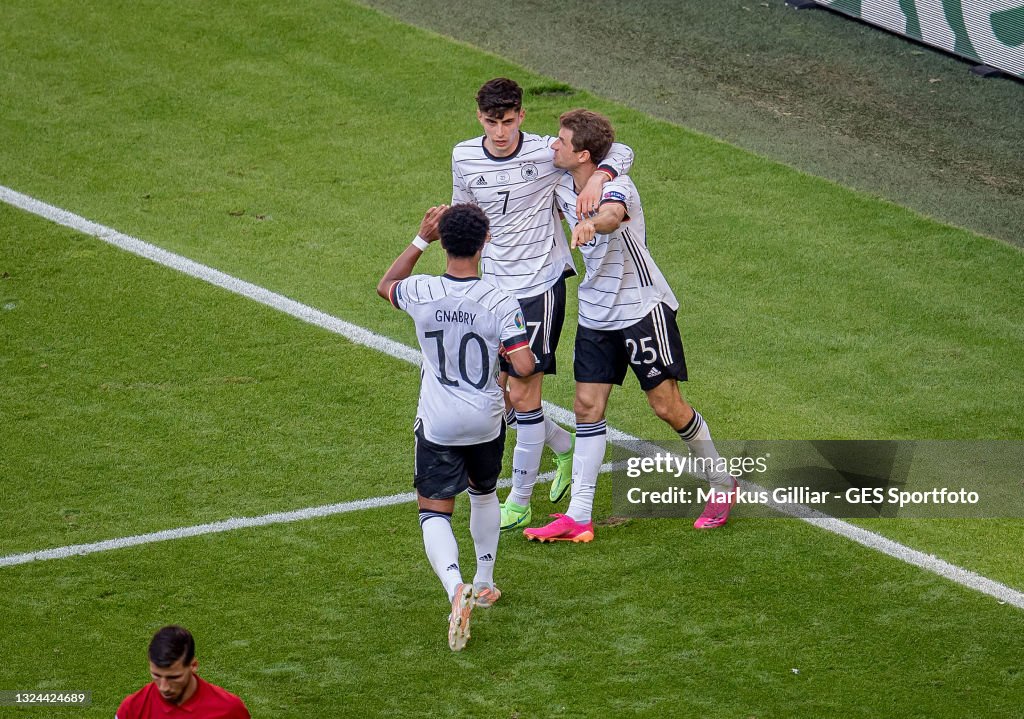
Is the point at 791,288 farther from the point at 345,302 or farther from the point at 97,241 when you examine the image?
the point at 97,241

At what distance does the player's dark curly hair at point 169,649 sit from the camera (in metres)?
4.78

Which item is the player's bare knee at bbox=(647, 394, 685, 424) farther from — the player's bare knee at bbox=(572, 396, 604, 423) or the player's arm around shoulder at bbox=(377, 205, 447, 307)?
the player's arm around shoulder at bbox=(377, 205, 447, 307)

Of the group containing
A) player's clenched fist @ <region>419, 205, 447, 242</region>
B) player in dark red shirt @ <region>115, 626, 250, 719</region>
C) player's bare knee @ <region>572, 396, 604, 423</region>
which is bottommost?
player in dark red shirt @ <region>115, 626, 250, 719</region>

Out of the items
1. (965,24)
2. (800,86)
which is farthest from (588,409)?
(965,24)

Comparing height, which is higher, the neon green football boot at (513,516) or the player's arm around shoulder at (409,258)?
the player's arm around shoulder at (409,258)

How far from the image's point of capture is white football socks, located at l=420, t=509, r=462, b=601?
20.7ft

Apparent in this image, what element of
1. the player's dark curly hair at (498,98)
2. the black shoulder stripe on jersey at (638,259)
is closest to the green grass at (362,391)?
the black shoulder stripe on jersey at (638,259)

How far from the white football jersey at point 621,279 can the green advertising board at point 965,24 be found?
735 centimetres

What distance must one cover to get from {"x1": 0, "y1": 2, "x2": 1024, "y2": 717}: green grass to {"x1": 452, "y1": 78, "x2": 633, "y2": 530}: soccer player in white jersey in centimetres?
56

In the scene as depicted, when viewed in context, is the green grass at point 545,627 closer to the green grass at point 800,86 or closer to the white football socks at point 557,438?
the white football socks at point 557,438

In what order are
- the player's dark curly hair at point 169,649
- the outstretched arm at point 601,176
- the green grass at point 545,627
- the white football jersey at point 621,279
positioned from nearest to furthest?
the player's dark curly hair at point 169,649 → the green grass at point 545,627 → the outstretched arm at point 601,176 → the white football jersey at point 621,279

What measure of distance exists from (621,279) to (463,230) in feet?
4.71

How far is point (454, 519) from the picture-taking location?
7785 millimetres

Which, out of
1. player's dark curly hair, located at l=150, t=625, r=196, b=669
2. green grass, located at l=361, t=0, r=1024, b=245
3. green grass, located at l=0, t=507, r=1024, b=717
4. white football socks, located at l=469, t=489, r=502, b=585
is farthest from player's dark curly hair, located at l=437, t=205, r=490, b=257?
green grass, located at l=361, t=0, r=1024, b=245
